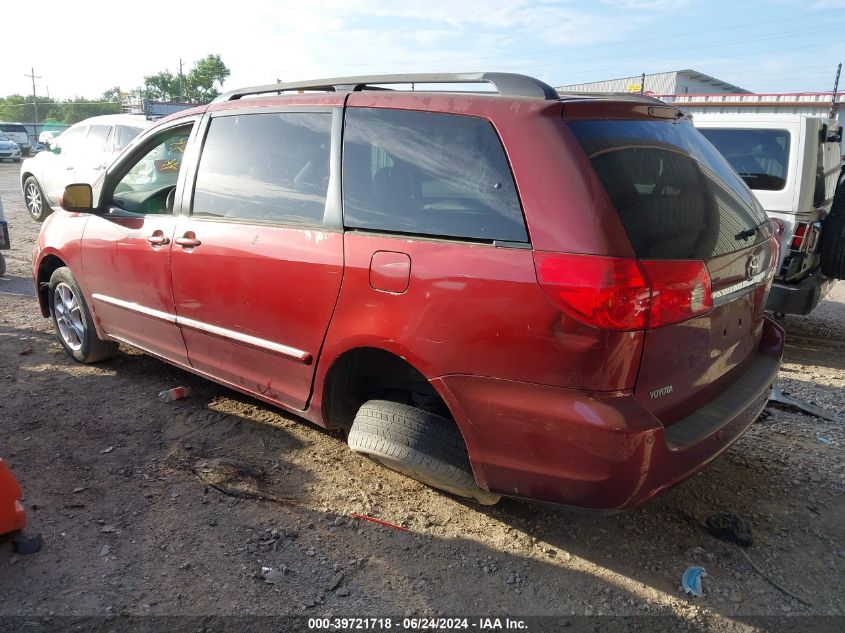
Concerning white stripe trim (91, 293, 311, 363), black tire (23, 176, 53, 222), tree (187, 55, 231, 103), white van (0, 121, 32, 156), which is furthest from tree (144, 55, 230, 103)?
white stripe trim (91, 293, 311, 363)

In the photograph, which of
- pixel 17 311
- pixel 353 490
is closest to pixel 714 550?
pixel 353 490

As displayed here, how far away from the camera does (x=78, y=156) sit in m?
11.3

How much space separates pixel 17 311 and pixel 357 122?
15.8 ft

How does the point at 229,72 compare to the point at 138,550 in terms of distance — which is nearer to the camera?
the point at 138,550

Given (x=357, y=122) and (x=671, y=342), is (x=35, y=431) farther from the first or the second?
(x=671, y=342)

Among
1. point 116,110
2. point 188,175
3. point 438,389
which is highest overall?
point 116,110

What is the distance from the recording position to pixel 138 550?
2.63m

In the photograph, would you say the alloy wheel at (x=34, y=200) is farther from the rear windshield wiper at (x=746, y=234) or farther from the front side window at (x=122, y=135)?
the rear windshield wiper at (x=746, y=234)

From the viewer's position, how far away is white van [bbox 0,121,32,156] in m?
33.0

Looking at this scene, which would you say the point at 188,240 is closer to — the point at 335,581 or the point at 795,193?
the point at 335,581

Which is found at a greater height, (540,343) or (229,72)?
(229,72)

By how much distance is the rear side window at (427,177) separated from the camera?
2.42m

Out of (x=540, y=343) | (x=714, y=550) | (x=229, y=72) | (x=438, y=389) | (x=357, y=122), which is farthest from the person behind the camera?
(x=229, y=72)

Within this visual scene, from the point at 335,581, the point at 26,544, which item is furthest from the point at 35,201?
the point at 335,581
